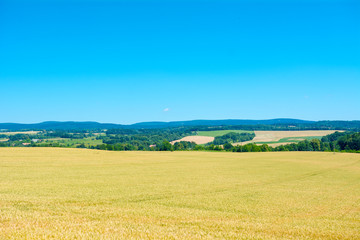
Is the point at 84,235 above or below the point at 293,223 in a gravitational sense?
above

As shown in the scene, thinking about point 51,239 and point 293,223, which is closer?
point 51,239

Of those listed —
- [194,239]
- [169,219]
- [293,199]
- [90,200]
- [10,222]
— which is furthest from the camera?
[293,199]

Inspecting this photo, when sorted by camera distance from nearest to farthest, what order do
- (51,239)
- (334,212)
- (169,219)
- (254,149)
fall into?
(51,239)
(169,219)
(334,212)
(254,149)

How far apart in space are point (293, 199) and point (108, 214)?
15649mm

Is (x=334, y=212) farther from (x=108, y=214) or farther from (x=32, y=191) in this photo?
(x=32, y=191)

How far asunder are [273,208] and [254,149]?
100785 millimetres

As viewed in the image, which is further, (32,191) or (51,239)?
(32,191)

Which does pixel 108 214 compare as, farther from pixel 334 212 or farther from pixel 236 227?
pixel 334 212

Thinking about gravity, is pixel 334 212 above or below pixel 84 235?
below

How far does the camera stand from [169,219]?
1473 centimetres

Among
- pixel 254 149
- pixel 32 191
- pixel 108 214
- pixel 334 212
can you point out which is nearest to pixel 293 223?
pixel 334 212

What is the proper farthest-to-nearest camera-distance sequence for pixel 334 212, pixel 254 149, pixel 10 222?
pixel 254 149
pixel 334 212
pixel 10 222

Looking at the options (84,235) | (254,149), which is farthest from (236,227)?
(254,149)

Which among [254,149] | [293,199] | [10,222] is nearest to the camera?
[10,222]
